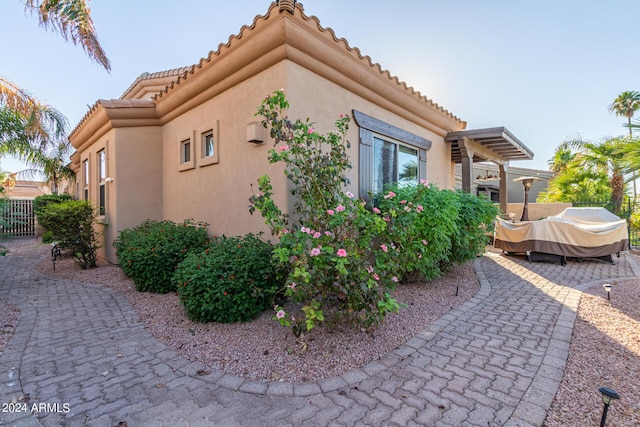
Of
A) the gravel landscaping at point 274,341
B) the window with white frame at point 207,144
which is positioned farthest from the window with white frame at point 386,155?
the window with white frame at point 207,144

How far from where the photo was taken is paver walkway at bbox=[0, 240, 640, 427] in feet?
7.16

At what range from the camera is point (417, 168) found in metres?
7.46

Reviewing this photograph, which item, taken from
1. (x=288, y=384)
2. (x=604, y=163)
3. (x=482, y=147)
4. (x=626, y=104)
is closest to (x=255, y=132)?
(x=288, y=384)

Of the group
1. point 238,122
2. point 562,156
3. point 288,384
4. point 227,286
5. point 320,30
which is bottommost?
point 288,384

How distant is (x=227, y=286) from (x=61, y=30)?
7.06 meters

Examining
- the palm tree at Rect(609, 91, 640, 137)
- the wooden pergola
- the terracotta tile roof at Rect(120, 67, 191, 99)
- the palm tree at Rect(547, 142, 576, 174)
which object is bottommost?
the wooden pergola

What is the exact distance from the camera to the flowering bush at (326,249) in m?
2.93

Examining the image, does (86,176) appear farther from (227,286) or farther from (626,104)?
(626,104)

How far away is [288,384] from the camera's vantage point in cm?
254

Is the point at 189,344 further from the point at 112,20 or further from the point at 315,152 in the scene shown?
the point at 112,20

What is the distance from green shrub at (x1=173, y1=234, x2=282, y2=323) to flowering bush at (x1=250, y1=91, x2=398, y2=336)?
647 millimetres

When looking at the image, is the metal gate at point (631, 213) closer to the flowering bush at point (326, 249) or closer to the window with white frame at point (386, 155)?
the window with white frame at point (386, 155)

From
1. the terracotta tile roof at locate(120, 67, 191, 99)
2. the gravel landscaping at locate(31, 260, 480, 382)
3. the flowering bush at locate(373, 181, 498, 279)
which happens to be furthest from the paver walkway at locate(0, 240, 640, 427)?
the terracotta tile roof at locate(120, 67, 191, 99)

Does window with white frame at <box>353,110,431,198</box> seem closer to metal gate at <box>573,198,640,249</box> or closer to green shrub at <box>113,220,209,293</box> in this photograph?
green shrub at <box>113,220,209,293</box>
